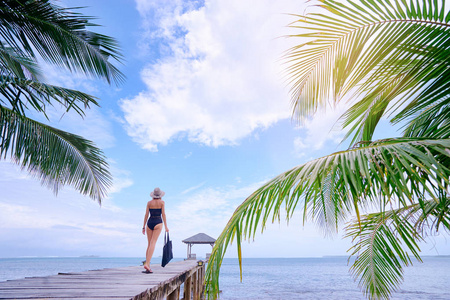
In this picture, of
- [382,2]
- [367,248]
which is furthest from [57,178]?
[382,2]

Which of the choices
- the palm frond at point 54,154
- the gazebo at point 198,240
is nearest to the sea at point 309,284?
the gazebo at point 198,240

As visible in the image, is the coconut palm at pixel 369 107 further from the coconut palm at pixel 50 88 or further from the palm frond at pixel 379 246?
the coconut palm at pixel 50 88

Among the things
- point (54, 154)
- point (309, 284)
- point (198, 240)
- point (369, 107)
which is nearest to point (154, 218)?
point (54, 154)

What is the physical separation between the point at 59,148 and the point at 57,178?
0.76m

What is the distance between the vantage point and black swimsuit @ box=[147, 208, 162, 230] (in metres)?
5.95

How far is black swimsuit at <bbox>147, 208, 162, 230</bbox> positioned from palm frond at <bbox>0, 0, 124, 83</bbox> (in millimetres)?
2906

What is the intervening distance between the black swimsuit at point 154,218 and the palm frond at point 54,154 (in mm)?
1931

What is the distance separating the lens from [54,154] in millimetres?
6305

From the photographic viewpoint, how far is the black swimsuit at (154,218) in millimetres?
5949

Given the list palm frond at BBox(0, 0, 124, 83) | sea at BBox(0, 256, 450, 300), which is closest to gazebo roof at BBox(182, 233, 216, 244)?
sea at BBox(0, 256, 450, 300)

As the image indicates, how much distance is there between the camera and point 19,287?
3898mm

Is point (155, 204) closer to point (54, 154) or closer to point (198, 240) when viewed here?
point (54, 154)

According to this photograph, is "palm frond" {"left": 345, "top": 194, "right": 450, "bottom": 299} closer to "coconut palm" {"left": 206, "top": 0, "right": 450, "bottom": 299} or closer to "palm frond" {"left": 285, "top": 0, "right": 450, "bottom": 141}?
"coconut palm" {"left": 206, "top": 0, "right": 450, "bottom": 299}

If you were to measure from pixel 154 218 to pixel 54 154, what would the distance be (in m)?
2.47
